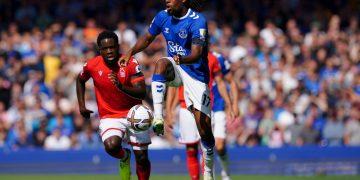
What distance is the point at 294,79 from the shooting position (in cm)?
2239

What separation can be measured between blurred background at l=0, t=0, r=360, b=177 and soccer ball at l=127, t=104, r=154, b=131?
23.0ft

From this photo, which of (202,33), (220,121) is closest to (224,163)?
(220,121)

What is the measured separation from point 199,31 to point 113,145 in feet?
6.08

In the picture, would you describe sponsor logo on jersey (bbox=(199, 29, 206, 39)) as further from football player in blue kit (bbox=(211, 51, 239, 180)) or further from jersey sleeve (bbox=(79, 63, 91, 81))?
football player in blue kit (bbox=(211, 51, 239, 180))

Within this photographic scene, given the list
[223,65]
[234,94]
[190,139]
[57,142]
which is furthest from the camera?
[57,142]

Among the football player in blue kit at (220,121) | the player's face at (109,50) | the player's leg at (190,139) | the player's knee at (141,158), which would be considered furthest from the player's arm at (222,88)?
the player's face at (109,50)

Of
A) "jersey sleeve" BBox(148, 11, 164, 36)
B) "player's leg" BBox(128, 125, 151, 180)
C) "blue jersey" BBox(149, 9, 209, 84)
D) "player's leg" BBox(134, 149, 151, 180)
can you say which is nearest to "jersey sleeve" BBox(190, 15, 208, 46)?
"blue jersey" BBox(149, 9, 209, 84)

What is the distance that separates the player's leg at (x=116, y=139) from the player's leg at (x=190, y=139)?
1642 millimetres

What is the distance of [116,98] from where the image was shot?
548 inches

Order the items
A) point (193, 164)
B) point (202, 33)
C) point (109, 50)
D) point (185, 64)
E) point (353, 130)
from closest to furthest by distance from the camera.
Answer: point (185, 64) → point (202, 33) → point (109, 50) → point (193, 164) → point (353, 130)

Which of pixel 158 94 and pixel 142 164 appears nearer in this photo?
pixel 158 94

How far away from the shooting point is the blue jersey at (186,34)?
13.3 m

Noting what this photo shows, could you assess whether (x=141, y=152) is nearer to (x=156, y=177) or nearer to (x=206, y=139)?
(x=206, y=139)

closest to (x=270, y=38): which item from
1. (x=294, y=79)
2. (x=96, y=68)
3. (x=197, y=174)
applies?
(x=294, y=79)
